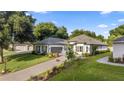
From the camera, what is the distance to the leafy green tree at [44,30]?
1720cm

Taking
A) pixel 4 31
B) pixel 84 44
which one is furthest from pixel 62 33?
pixel 4 31

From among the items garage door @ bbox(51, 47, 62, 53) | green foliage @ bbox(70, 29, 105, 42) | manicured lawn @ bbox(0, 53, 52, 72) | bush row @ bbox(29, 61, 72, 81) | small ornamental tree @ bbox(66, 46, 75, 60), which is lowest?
bush row @ bbox(29, 61, 72, 81)

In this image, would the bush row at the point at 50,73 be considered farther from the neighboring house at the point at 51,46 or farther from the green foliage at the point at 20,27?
the green foliage at the point at 20,27

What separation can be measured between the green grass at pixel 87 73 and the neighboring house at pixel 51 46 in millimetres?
1145

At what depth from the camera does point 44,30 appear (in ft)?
57.3

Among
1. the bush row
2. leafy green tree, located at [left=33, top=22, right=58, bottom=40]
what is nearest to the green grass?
the bush row

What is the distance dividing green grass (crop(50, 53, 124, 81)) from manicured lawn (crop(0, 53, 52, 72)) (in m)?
1.56

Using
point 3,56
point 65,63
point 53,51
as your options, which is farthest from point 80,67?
point 3,56

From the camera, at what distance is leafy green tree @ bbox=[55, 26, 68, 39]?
17086 millimetres

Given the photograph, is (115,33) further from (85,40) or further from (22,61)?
(22,61)

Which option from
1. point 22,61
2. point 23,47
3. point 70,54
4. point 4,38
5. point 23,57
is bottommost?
point 22,61

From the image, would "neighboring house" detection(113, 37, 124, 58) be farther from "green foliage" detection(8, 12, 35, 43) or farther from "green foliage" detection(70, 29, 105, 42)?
Answer: "green foliage" detection(8, 12, 35, 43)

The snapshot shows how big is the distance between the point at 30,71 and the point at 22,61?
81cm
